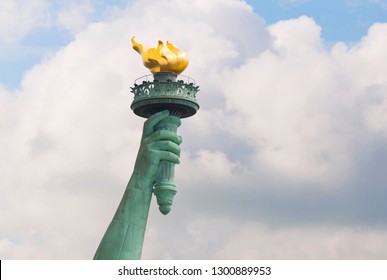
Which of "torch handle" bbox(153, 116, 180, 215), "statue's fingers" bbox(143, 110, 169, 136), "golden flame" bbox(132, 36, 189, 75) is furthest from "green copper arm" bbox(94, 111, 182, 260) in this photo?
A: "golden flame" bbox(132, 36, 189, 75)

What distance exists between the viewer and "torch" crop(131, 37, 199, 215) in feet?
135

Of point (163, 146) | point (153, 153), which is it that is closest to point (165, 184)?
point (153, 153)

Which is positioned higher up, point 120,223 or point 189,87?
point 189,87

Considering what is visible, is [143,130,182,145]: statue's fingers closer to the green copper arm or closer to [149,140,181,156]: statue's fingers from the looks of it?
the green copper arm

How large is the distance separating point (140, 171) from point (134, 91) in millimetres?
4102

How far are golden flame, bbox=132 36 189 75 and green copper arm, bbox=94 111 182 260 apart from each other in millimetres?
2315

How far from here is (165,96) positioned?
4112cm

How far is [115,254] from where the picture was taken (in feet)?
132

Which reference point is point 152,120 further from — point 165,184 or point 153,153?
point 165,184
